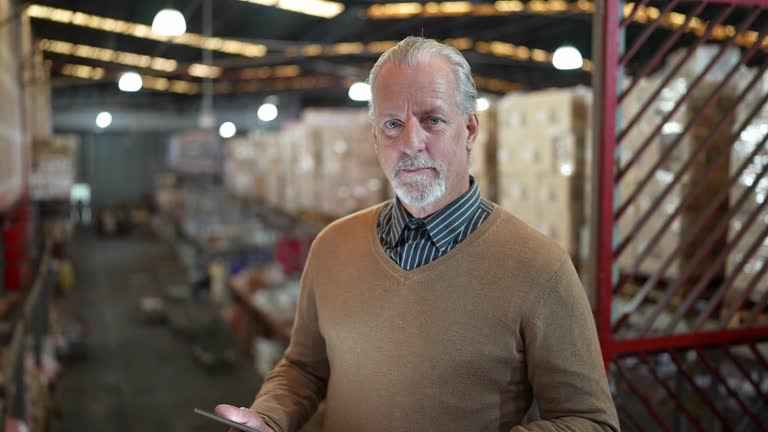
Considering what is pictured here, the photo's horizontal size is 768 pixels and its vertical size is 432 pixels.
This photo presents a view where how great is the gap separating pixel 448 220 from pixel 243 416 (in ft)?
2.37

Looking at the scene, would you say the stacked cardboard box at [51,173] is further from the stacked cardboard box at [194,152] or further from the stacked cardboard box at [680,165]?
the stacked cardboard box at [680,165]

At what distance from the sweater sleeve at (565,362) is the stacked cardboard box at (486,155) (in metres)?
4.08

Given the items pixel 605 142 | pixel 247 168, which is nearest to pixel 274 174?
pixel 247 168

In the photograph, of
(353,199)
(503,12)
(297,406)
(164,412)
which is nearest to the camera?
(297,406)

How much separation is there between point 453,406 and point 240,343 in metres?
9.35

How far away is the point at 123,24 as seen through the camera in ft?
43.5

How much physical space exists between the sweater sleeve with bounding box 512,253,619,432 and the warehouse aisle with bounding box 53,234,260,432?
4600 millimetres

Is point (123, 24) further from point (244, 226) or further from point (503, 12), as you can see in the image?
point (503, 12)

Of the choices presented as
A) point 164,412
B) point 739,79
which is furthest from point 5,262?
point 739,79

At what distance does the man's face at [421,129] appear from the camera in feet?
5.64

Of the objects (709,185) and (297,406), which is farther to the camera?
(709,185)

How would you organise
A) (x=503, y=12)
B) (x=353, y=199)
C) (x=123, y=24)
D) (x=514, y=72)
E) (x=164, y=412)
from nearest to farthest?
(x=353, y=199)
(x=164, y=412)
(x=503, y=12)
(x=123, y=24)
(x=514, y=72)

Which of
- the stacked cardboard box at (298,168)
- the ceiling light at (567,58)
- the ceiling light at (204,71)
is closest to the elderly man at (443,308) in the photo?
the stacked cardboard box at (298,168)

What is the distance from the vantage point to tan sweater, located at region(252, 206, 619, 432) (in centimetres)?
163
